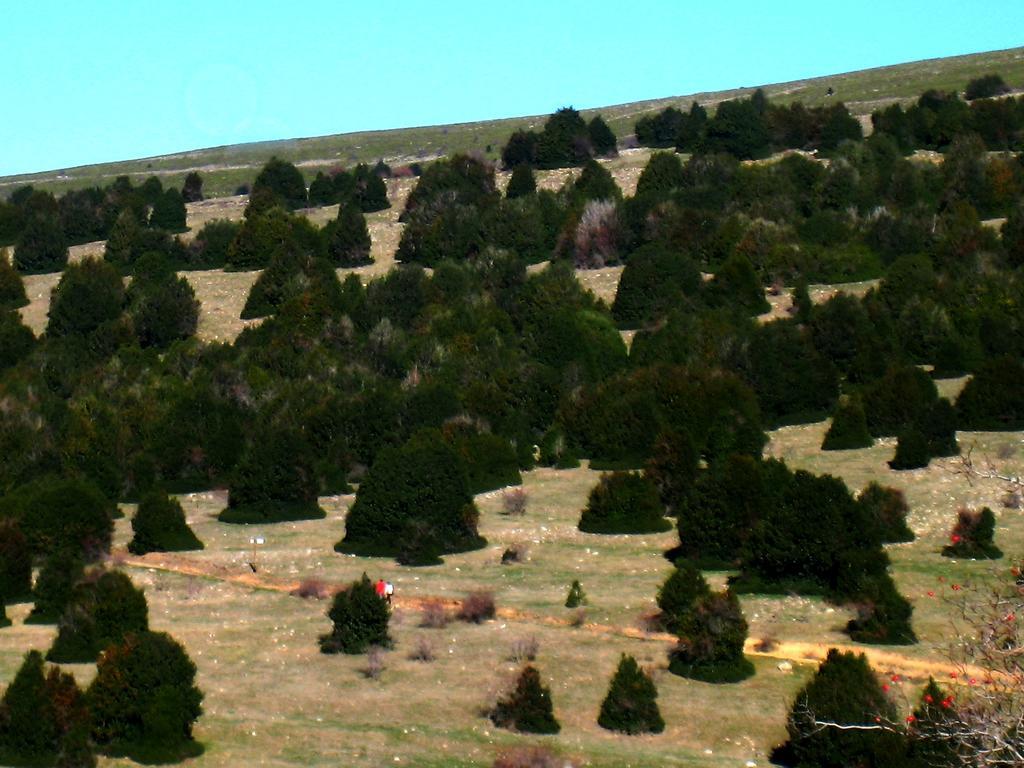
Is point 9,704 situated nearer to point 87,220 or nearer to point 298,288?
point 298,288

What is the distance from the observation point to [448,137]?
125m

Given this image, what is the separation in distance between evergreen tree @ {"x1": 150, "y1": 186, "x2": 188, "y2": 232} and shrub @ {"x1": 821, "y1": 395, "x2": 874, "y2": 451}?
43128 mm

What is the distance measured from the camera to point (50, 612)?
27.6 m

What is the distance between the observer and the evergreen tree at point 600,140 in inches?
3351

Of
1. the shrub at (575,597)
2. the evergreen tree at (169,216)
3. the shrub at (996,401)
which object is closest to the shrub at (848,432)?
the shrub at (996,401)

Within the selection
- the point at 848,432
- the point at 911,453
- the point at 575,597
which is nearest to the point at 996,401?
the point at 848,432

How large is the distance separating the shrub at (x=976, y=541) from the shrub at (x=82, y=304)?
3859 centimetres

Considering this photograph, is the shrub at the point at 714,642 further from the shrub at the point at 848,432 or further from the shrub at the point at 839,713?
the shrub at the point at 848,432

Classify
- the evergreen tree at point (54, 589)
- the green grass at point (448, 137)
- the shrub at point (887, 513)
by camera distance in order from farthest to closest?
1. the green grass at point (448, 137)
2. the shrub at point (887, 513)
3. the evergreen tree at point (54, 589)

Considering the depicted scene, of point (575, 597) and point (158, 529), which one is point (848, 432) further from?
point (158, 529)

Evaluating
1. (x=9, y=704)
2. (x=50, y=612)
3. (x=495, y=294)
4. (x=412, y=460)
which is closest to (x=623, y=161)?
(x=495, y=294)

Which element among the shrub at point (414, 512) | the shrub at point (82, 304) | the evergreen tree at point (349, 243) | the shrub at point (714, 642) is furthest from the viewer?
the evergreen tree at point (349, 243)

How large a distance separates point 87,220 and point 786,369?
4396 centimetres

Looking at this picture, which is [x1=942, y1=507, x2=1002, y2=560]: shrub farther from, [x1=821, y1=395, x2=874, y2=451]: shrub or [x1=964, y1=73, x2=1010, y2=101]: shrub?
[x1=964, y1=73, x2=1010, y2=101]: shrub
